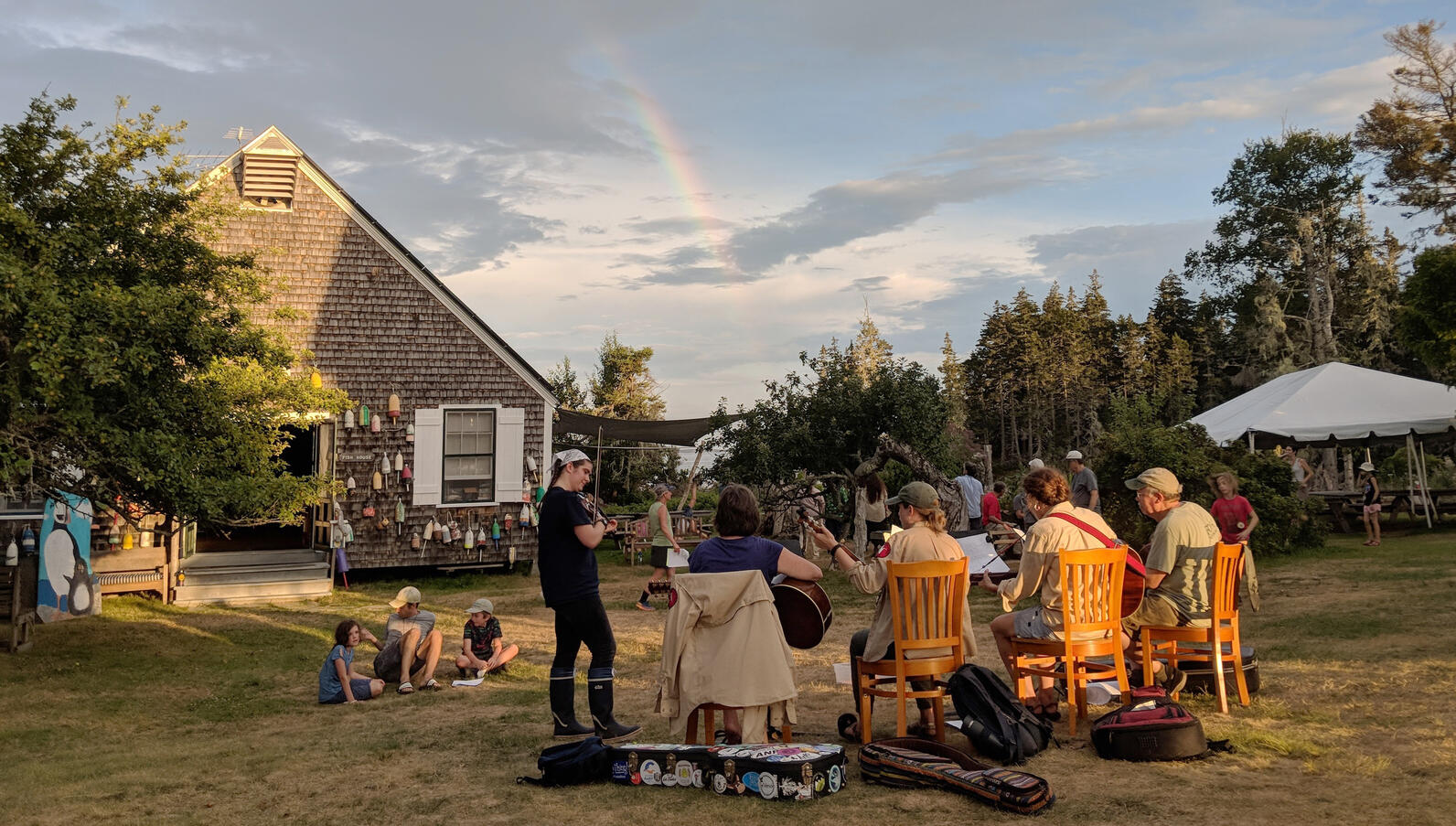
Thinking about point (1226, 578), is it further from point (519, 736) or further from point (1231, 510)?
point (1231, 510)

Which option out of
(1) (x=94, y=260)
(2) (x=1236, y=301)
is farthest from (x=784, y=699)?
(2) (x=1236, y=301)

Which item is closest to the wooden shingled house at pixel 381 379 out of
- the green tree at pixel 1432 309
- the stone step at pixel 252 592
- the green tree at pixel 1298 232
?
the stone step at pixel 252 592

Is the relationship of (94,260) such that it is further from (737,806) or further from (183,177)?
(737,806)

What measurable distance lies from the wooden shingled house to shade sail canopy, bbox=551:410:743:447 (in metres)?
4.08

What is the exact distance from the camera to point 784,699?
518 centimetres

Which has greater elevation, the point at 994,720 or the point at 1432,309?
the point at 1432,309

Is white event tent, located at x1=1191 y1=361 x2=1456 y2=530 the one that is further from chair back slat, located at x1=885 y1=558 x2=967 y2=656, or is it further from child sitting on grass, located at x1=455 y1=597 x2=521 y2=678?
chair back slat, located at x1=885 y1=558 x2=967 y2=656

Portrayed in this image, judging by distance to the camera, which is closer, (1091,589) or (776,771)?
(776,771)

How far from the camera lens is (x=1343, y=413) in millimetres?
19016

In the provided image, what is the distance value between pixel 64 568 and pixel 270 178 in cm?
620

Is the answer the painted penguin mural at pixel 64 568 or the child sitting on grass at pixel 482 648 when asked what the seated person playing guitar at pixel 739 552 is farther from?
the painted penguin mural at pixel 64 568

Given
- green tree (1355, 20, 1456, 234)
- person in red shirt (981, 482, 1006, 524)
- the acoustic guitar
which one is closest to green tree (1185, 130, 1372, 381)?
green tree (1355, 20, 1456, 234)

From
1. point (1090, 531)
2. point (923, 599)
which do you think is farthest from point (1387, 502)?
point (923, 599)

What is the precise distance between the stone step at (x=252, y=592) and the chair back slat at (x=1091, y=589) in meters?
11.2
